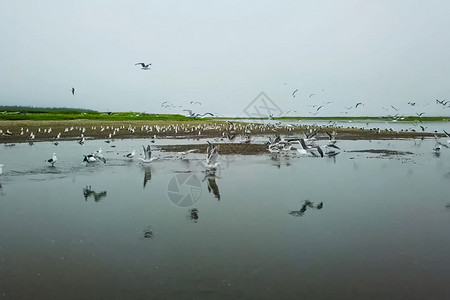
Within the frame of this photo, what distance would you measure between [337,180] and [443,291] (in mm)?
10024

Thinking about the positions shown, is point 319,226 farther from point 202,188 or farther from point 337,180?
point 337,180

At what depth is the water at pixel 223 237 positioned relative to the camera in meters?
6.41

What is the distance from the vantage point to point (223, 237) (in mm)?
8758

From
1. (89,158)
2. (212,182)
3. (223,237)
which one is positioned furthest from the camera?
(89,158)

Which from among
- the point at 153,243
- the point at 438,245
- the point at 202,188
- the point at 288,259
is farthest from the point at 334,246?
the point at 202,188

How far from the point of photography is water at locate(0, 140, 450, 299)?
6.41 meters

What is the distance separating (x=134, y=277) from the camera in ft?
22.0

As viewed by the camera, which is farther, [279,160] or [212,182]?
[279,160]

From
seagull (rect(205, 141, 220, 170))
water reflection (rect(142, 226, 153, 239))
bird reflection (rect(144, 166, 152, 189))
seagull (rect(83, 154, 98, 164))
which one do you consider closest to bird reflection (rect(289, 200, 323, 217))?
water reflection (rect(142, 226, 153, 239))

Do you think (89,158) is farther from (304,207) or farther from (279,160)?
(304,207)

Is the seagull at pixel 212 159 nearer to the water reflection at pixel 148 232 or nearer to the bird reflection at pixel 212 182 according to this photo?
the bird reflection at pixel 212 182

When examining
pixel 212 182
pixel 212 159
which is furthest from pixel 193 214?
pixel 212 159

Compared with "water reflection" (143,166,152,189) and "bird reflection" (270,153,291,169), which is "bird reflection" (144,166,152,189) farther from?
"bird reflection" (270,153,291,169)

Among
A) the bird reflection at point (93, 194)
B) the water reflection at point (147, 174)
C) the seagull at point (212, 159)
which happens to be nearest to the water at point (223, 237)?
the bird reflection at point (93, 194)
